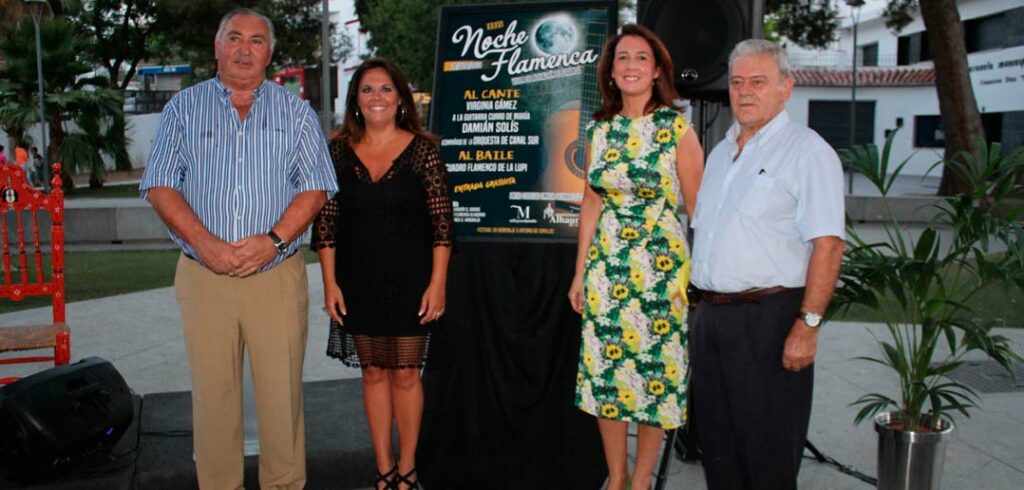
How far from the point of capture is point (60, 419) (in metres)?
3.32

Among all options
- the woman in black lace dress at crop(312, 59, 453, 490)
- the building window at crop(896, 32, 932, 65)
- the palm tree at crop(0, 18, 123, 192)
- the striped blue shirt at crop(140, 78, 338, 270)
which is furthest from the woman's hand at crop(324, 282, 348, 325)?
the building window at crop(896, 32, 932, 65)

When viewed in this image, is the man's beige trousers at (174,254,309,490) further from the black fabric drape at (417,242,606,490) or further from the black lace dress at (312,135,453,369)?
the black fabric drape at (417,242,606,490)

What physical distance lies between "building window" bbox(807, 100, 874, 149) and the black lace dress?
34315 millimetres

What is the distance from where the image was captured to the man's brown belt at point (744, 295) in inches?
102

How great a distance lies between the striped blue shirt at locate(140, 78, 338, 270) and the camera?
9.78 feet

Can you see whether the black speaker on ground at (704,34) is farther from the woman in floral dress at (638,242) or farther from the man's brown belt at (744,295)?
the man's brown belt at (744,295)

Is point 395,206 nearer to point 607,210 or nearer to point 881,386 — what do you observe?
point 607,210

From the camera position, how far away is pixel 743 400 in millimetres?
2693

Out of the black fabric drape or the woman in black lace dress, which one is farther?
the black fabric drape

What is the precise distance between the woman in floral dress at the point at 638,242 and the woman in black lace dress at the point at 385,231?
0.58 meters

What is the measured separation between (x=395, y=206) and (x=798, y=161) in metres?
1.39

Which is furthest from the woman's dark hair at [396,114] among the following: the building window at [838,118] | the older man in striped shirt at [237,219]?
the building window at [838,118]

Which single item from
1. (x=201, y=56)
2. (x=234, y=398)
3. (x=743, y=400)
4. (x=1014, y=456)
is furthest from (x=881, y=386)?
(x=201, y=56)

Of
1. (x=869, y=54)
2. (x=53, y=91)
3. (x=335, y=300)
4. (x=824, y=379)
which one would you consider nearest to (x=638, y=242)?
(x=335, y=300)
